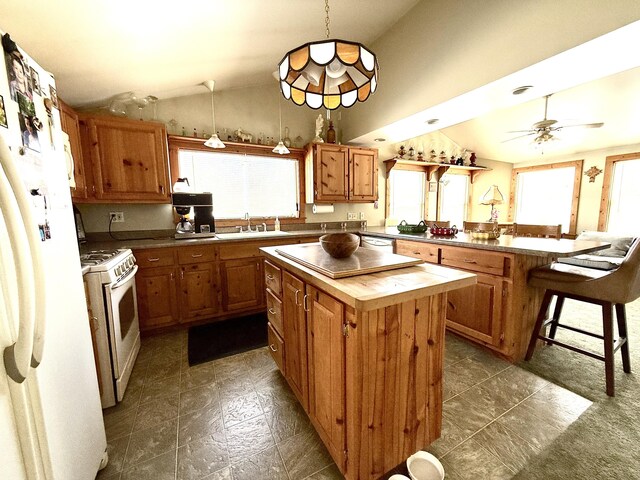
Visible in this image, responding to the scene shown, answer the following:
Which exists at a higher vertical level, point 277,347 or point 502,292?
point 502,292

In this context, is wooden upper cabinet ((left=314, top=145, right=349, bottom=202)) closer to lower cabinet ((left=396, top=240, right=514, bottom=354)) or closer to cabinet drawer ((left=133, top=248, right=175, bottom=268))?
lower cabinet ((left=396, top=240, right=514, bottom=354))

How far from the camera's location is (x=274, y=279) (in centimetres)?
171

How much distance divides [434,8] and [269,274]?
2.91 metres

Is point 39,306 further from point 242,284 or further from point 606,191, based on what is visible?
point 606,191

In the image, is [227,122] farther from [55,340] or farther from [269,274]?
[55,340]

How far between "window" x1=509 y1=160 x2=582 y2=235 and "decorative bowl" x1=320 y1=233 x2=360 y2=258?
5.98 meters

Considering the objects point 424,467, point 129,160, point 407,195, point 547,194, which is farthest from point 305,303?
point 547,194

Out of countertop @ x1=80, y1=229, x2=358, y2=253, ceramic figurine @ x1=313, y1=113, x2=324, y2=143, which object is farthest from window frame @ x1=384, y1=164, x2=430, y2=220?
countertop @ x1=80, y1=229, x2=358, y2=253

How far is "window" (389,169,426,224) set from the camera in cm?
452

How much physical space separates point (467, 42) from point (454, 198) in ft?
11.4

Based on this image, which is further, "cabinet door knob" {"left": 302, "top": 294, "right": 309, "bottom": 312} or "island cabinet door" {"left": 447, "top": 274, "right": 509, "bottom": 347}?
"island cabinet door" {"left": 447, "top": 274, "right": 509, "bottom": 347}

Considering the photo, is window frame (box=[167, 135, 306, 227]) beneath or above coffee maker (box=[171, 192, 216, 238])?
above

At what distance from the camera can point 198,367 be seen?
6.73 feet

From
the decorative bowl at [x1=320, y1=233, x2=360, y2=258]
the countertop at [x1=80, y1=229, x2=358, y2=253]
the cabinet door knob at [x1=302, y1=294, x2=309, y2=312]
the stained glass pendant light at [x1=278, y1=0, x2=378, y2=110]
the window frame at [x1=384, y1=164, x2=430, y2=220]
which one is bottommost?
the cabinet door knob at [x1=302, y1=294, x2=309, y2=312]
